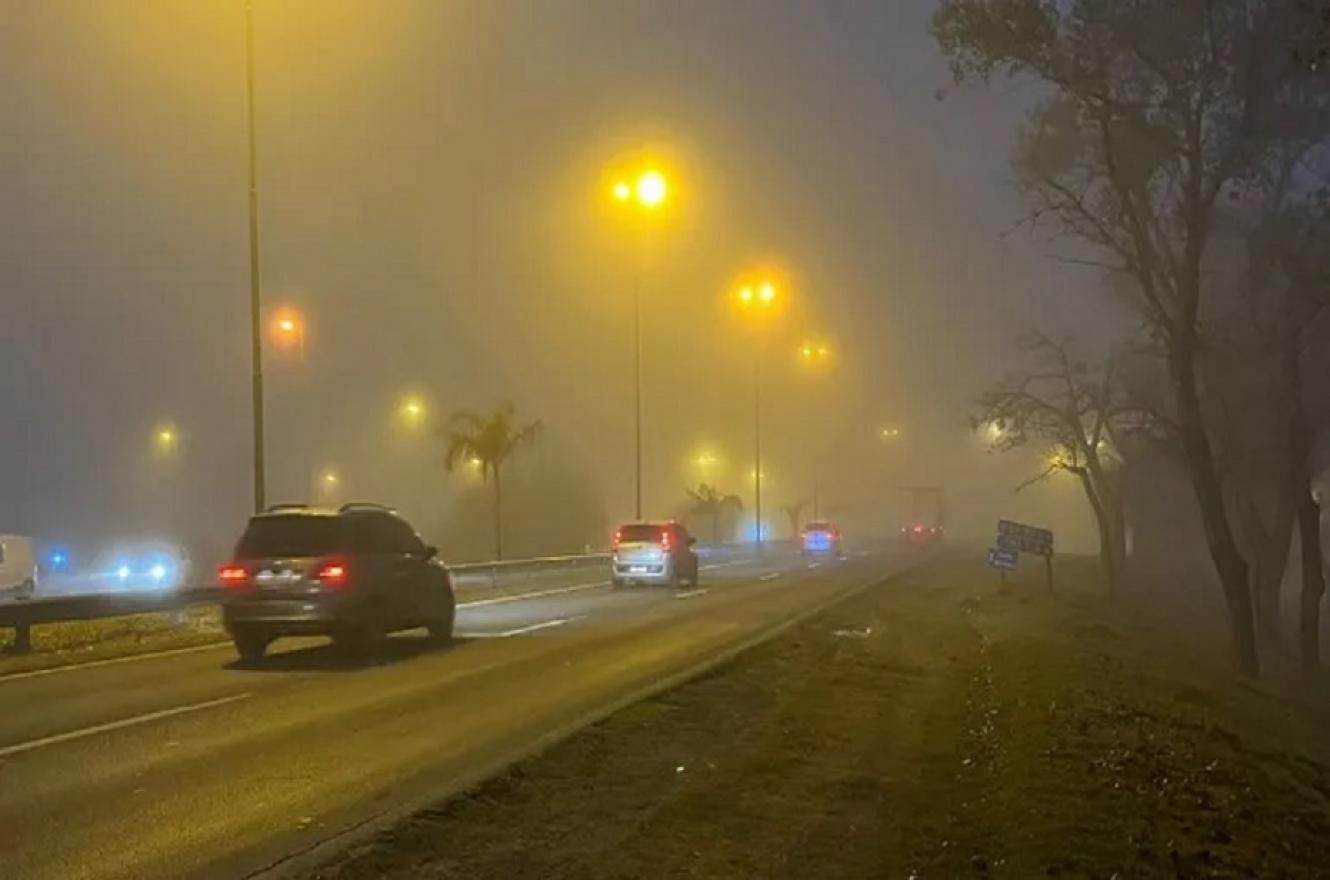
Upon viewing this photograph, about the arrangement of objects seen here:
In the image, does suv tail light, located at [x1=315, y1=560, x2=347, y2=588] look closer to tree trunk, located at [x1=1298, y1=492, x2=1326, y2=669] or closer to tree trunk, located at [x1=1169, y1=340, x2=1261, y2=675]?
tree trunk, located at [x1=1169, y1=340, x2=1261, y2=675]

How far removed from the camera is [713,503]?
278ft

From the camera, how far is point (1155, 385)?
47062 mm

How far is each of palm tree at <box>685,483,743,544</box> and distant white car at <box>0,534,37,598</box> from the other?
41494 millimetres

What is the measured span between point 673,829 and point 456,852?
4.68 ft

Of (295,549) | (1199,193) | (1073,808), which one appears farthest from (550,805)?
(1199,193)

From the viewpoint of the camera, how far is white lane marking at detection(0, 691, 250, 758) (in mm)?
13469

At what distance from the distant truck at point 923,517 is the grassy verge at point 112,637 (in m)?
69.9

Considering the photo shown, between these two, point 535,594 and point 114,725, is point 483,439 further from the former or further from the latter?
point 114,725

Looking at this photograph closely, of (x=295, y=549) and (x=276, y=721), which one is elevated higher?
(x=295, y=549)

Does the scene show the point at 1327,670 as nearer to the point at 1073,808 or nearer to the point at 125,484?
the point at 1073,808

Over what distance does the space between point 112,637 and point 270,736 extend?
13465mm

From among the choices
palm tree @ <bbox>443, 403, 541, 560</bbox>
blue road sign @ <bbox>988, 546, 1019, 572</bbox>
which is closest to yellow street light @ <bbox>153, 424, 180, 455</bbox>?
palm tree @ <bbox>443, 403, 541, 560</bbox>

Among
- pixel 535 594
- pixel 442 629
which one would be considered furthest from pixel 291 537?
pixel 535 594

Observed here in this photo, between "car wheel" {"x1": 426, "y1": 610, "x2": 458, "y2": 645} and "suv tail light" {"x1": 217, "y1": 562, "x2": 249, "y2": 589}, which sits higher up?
"suv tail light" {"x1": 217, "y1": 562, "x2": 249, "y2": 589}
